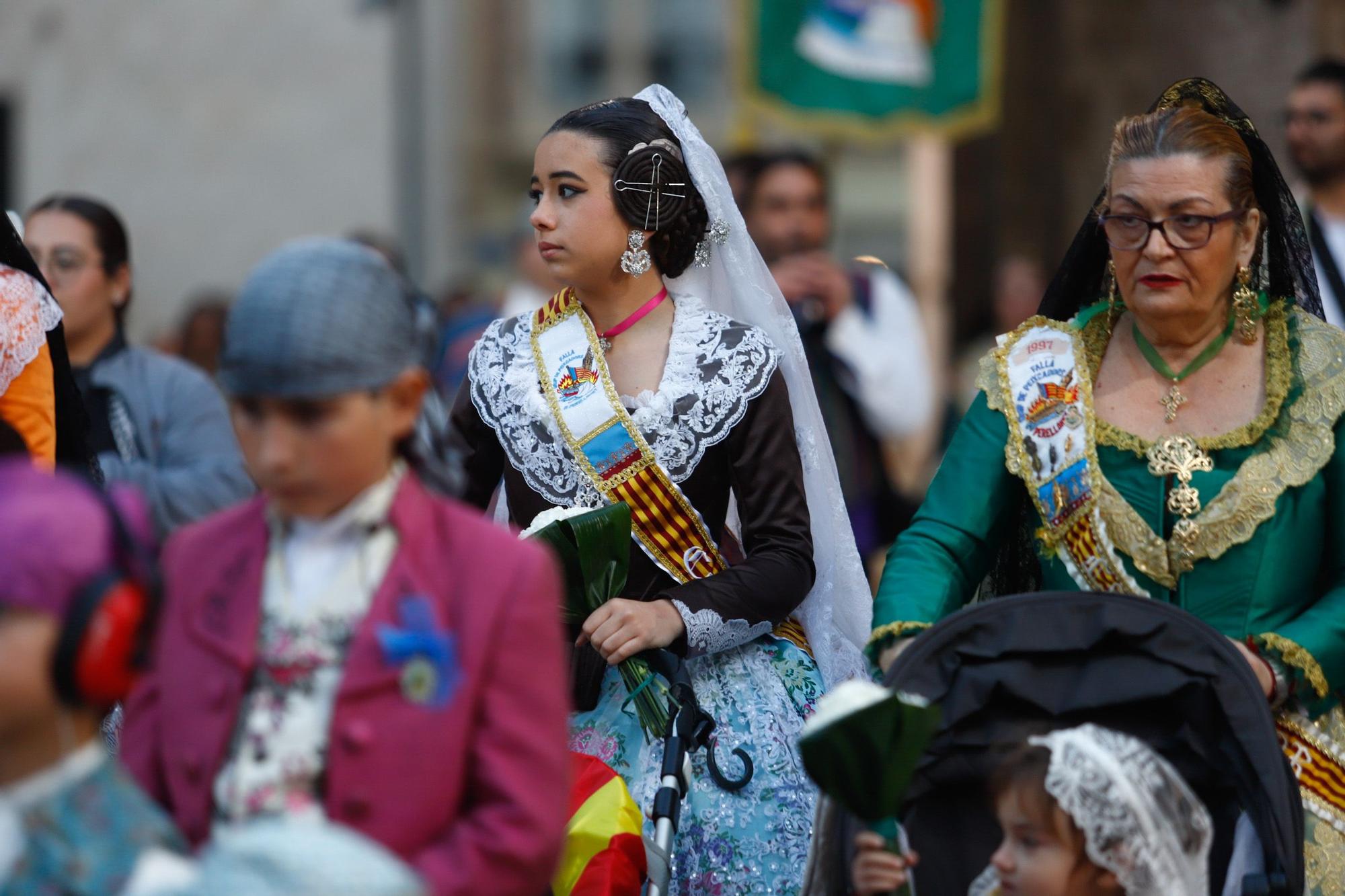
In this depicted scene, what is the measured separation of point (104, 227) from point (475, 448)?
77.6 inches

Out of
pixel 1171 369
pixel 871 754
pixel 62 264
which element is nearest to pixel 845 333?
pixel 62 264

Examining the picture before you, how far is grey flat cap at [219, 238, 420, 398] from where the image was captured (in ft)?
9.02

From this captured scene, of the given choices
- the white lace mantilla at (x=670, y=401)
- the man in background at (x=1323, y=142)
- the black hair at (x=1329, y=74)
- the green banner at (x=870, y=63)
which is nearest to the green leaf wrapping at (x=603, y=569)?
the white lace mantilla at (x=670, y=401)

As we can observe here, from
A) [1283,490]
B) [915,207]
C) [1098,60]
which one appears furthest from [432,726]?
[915,207]

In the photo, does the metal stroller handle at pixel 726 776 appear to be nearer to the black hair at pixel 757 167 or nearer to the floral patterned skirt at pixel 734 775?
the floral patterned skirt at pixel 734 775

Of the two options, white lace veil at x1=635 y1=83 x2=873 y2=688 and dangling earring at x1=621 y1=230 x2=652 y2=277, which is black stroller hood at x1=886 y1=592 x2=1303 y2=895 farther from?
dangling earring at x1=621 y1=230 x2=652 y2=277

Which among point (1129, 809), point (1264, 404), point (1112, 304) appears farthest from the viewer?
point (1112, 304)

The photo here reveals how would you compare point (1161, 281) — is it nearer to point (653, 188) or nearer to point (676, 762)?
point (653, 188)

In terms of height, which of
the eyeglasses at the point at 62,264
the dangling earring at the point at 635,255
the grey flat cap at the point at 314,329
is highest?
the grey flat cap at the point at 314,329

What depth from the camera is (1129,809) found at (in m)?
3.39

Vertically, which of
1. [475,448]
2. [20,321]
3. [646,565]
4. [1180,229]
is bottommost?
[646,565]

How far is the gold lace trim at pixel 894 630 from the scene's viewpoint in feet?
12.6

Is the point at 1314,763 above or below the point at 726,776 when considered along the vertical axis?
above

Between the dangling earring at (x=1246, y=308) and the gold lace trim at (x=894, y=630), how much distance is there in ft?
3.10
